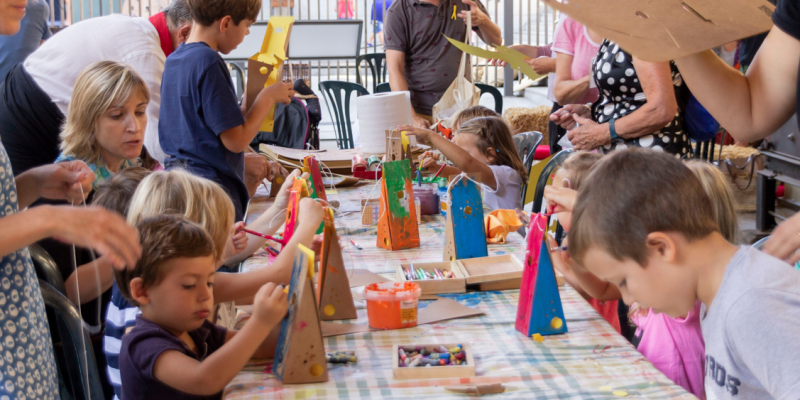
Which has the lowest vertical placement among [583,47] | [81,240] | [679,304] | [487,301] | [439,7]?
[487,301]

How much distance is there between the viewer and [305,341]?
0.98m

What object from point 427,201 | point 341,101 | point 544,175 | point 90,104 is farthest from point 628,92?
point 341,101

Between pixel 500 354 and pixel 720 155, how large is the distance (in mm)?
4293

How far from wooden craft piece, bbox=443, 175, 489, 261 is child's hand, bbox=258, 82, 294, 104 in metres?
0.81

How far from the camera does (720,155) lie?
4.71 metres

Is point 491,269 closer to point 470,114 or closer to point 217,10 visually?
point 217,10

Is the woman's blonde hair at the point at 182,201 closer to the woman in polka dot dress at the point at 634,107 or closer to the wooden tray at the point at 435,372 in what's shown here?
the wooden tray at the point at 435,372

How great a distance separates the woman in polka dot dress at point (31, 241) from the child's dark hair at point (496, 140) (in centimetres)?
169

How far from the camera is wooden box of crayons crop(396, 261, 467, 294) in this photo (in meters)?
1.39

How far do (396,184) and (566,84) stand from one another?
47.0 inches

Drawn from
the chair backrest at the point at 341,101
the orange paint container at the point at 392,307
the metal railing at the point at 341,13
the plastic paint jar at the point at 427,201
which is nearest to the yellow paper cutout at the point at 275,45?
the plastic paint jar at the point at 427,201

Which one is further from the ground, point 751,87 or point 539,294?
point 751,87

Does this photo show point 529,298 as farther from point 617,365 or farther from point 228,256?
point 228,256

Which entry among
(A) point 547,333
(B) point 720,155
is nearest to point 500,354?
(A) point 547,333
